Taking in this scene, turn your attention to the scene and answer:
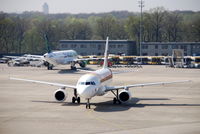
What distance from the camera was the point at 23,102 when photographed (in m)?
46.2

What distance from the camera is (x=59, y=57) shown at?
98.8 metres

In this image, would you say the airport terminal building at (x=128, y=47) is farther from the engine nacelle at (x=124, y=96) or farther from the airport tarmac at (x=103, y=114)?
the engine nacelle at (x=124, y=96)

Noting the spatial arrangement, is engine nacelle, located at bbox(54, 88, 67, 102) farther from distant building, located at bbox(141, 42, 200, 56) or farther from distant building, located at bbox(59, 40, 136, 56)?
distant building, located at bbox(59, 40, 136, 56)

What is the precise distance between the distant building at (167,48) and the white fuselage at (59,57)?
58887mm

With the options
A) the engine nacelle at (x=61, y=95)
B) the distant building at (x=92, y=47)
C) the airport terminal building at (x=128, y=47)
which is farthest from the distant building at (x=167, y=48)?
the engine nacelle at (x=61, y=95)

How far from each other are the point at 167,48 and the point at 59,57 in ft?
221

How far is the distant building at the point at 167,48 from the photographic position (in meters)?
153

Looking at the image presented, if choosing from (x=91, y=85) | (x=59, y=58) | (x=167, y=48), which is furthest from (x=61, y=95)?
(x=167, y=48)

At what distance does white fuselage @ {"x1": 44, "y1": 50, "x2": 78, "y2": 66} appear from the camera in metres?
96.9

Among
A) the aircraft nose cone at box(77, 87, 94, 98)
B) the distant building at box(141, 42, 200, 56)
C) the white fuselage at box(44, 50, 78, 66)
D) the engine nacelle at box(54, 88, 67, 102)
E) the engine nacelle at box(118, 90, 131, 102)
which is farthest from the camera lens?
the distant building at box(141, 42, 200, 56)

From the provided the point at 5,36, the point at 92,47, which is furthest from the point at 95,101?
the point at 5,36

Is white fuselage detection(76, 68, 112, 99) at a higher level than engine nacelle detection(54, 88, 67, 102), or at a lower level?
higher

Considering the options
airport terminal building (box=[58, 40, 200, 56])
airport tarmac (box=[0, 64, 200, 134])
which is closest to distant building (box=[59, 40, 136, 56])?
airport terminal building (box=[58, 40, 200, 56])

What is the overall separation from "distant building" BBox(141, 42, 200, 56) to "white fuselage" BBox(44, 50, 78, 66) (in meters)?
58.9
